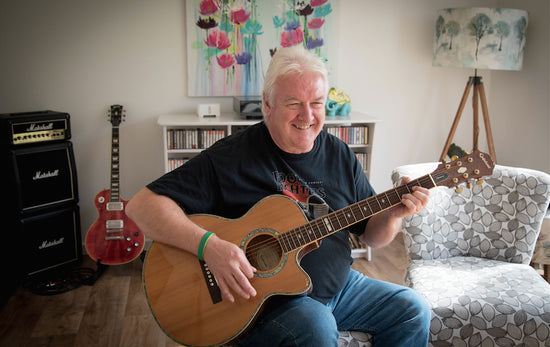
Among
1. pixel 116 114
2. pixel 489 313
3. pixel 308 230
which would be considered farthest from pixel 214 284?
pixel 116 114

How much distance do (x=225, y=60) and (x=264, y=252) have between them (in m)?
2.08

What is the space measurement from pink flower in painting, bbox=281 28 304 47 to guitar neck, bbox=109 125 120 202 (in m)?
1.30

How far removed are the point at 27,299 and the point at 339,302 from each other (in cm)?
199

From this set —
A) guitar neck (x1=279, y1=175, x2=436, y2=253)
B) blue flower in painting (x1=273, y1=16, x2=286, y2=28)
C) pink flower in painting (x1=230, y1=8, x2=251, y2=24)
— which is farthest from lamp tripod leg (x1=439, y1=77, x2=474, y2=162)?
guitar neck (x1=279, y1=175, x2=436, y2=253)

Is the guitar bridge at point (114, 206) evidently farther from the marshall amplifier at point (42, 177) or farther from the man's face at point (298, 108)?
the man's face at point (298, 108)

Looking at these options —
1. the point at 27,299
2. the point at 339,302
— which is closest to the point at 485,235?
the point at 339,302

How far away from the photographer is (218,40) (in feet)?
10.6

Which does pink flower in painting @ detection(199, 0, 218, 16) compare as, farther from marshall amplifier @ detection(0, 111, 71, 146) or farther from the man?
the man

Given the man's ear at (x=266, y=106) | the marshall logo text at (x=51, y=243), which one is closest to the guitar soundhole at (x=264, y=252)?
the man's ear at (x=266, y=106)

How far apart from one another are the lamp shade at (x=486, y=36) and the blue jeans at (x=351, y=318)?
6.13 feet

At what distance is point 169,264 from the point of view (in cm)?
144

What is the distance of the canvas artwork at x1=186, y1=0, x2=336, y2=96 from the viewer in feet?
10.5

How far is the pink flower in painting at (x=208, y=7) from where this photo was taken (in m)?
3.16

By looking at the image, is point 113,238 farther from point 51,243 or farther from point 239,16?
point 239,16
